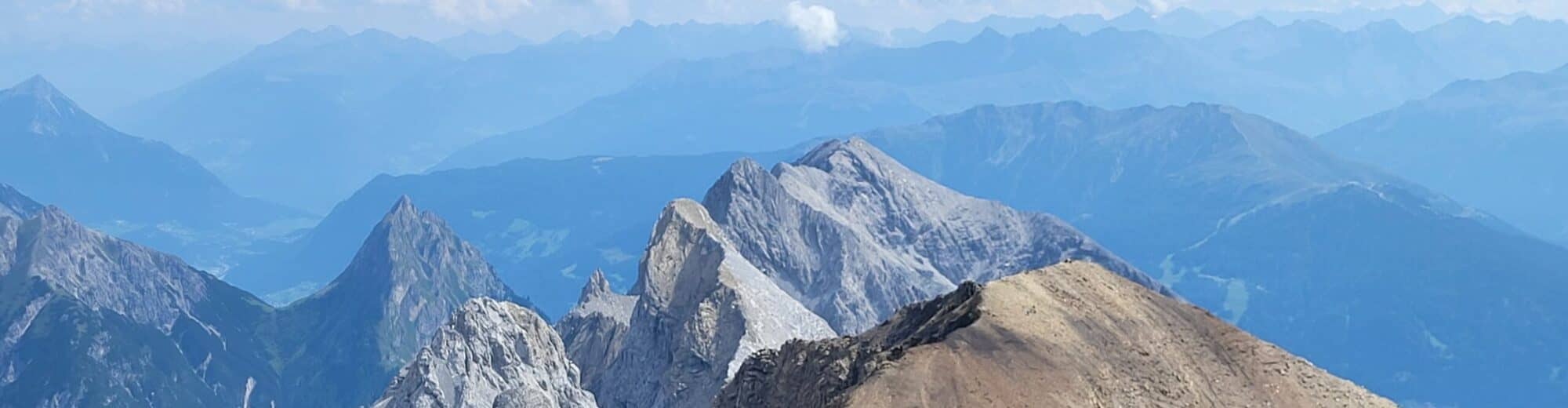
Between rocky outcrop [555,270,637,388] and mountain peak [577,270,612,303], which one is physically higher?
rocky outcrop [555,270,637,388]

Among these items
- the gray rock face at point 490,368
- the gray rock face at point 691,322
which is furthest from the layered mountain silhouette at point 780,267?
the gray rock face at point 490,368

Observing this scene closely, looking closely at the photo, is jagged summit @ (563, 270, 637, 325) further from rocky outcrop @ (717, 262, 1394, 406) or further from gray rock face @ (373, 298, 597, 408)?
rocky outcrop @ (717, 262, 1394, 406)

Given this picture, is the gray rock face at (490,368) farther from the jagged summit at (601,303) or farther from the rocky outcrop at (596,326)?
the jagged summit at (601,303)

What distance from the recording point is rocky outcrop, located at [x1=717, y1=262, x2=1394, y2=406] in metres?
53.0

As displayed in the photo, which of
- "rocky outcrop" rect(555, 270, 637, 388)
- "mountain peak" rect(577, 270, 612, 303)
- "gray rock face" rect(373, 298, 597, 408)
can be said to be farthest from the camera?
"mountain peak" rect(577, 270, 612, 303)

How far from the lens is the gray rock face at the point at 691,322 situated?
11256 cm

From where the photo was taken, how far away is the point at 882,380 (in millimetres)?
52844

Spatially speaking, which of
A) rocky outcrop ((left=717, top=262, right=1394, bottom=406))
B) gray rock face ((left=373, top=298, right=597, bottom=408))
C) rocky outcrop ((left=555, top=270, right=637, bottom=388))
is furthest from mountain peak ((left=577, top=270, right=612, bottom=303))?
rocky outcrop ((left=717, top=262, right=1394, bottom=406))

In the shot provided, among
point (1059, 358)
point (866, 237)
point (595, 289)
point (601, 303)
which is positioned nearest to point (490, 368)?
point (601, 303)

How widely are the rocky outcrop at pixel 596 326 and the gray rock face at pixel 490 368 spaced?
14957 millimetres

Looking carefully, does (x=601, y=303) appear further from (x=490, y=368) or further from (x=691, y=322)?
(x=490, y=368)

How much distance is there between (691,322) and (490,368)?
642 inches

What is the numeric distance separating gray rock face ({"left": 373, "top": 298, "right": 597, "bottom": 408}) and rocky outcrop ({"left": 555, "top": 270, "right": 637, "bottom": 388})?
15.0 m

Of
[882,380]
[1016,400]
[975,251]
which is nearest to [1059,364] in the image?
[1016,400]
